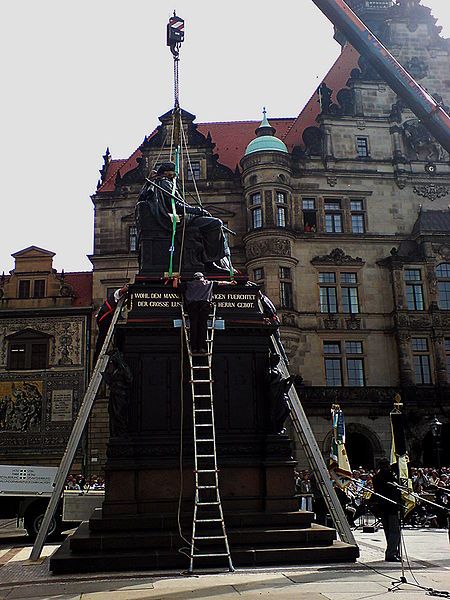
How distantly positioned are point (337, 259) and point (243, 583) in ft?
87.7

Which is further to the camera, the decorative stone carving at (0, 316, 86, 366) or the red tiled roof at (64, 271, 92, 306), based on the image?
the red tiled roof at (64, 271, 92, 306)

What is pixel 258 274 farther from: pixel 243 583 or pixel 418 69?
pixel 243 583

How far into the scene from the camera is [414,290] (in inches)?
1300

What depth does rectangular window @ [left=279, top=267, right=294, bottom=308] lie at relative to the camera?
104ft

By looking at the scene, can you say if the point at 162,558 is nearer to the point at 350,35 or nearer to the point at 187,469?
the point at 187,469

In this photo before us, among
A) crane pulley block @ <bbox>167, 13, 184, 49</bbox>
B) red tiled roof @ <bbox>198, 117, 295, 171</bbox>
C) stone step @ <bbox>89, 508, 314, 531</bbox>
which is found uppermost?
red tiled roof @ <bbox>198, 117, 295, 171</bbox>

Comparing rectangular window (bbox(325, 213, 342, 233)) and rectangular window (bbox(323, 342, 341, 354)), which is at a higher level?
rectangular window (bbox(325, 213, 342, 233))

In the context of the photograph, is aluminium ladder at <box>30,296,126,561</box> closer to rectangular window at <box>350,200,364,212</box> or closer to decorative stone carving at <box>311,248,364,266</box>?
decorative stone carving at <box>311,248,364,266</box>

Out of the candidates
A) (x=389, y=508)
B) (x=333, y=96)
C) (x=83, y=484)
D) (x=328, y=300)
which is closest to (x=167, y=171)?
(x=389, y=508)

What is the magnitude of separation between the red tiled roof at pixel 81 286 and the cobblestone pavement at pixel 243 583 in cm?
2537

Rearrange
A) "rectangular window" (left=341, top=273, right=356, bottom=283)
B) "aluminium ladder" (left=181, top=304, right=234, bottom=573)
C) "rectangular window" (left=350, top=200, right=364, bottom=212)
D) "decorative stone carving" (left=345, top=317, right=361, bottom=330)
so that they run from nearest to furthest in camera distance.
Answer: "aluminium ladder" (left=181, top=304, right=234, bottom=573), "decorative stone carving" (left=345, top=317, right=361, bottom=330), "rectangular window" (left=341, top=273, right=356, bottom=283), "rectangular window" (left=350, top=200, right=364, bottom=212)

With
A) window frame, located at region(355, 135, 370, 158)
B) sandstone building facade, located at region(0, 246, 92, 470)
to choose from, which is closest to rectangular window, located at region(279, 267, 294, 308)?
window frame, located at region(355, 135, 370, 158)

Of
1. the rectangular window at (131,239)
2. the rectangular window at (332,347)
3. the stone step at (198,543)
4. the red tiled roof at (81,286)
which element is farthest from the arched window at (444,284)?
the stone step at (198,543)

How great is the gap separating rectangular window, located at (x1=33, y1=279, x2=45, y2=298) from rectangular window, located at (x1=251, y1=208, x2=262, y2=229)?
37.0 ft
